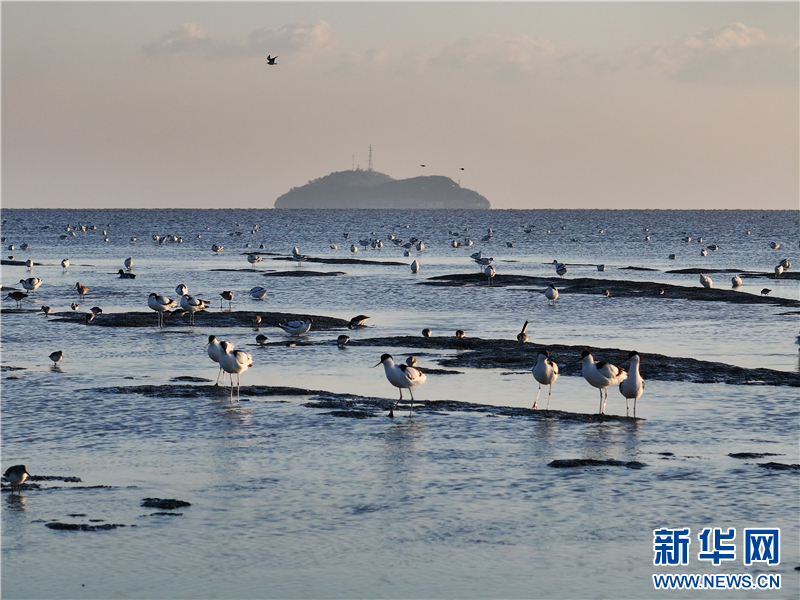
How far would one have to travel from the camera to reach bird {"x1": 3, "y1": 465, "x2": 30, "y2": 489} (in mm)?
14016

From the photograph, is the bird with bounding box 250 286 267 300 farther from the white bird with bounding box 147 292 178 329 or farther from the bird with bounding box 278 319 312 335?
the bird with bounding box 278 319 312 335

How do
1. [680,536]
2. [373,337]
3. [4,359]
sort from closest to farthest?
1. [680,536]
2. [4,359]
3. [373,337]

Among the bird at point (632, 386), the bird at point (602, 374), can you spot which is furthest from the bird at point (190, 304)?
the bird at point (632, 386)

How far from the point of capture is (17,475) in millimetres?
14008

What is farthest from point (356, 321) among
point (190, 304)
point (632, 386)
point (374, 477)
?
point (374, 477)

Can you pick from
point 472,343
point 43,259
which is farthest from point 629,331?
point 43,259

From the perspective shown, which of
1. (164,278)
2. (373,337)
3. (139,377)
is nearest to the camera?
(139,377)

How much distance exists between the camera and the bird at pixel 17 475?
1402 cm

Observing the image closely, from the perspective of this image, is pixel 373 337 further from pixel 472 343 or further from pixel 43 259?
pixel 43 259

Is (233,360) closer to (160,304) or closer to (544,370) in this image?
(544,370)

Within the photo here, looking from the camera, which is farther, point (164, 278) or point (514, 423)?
point (164, 278)

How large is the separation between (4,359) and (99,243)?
80.1 metres

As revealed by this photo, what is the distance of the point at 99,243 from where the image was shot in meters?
104

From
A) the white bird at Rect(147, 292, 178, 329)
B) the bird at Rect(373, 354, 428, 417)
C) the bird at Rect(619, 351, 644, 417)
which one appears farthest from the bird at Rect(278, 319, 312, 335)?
the bird at Rect(619, 351, 644, 417)
